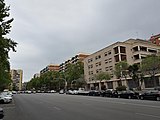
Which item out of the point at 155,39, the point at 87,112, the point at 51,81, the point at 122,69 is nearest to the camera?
the point at 87,112

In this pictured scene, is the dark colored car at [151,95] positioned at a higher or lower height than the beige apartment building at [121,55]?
lower

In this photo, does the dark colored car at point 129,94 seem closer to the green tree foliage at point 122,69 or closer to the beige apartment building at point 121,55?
the green tree foliage at point 122,69

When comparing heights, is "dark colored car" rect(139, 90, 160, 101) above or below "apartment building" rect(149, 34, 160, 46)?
below

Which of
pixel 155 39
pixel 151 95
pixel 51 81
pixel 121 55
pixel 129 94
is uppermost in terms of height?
pixel 155 39

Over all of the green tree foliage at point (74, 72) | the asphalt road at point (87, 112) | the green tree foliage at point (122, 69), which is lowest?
the asphalt road at point (87, 112)

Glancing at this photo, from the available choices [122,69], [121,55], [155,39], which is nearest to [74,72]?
[121,55]

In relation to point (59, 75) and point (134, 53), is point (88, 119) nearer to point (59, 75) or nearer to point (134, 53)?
point (134, 53)

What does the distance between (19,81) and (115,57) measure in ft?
462

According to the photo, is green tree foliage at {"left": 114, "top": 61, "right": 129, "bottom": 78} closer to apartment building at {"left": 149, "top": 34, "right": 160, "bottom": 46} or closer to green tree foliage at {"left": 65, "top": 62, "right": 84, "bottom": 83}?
green tree foliage at {"left": 65, "top": 62, "right": 84, "bottom": 83}

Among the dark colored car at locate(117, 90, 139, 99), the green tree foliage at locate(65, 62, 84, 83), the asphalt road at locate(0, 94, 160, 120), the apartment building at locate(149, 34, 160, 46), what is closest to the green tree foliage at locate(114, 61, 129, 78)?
the dark colored car at locate(117, 90, 139, 99)

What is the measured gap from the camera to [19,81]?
196875mm

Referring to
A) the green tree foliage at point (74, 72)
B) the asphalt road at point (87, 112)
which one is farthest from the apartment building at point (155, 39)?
the asphalt road at point (87, 112)

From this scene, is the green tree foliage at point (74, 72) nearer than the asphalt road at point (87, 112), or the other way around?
the asphalt road at point (87, 112)

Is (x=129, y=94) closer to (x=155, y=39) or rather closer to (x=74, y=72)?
(x=74, y=72)
